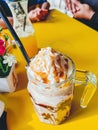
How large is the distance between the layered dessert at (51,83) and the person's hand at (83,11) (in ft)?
2.84

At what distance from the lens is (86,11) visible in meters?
1.46

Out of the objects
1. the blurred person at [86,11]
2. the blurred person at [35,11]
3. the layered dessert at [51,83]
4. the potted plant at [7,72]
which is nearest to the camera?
the layered dessert at [51,83]

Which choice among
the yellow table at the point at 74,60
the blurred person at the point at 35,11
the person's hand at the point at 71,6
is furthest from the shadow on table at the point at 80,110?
the person's hand at the point at 71,6

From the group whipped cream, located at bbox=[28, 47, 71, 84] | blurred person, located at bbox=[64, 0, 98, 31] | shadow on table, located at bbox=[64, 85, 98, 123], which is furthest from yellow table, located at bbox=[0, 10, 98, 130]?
blurred person, located at bbox=[64, 0, 98, 31]

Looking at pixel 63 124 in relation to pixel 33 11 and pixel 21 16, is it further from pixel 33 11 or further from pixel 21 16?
pixel 33 11

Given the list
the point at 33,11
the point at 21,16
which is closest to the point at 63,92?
the point at 21,16

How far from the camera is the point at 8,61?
29.3 inches

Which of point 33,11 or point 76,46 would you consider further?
point 33,11

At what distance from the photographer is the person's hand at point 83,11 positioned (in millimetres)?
1453

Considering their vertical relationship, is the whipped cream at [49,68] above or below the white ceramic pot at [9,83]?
above

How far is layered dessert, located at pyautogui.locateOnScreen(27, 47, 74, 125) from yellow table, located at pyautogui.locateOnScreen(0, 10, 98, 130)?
0.18 feet

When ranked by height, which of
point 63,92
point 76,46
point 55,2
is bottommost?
point 55,2

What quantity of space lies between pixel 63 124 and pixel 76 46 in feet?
1.22

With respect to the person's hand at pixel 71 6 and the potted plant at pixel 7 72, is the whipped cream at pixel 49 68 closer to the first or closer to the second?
the potted plant at pixel 7 72
